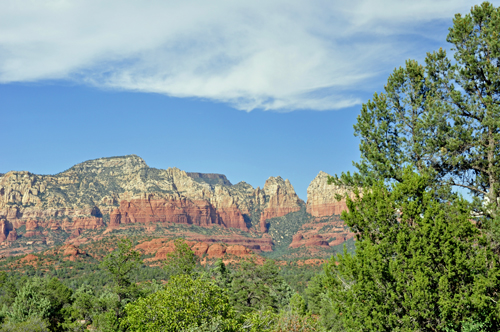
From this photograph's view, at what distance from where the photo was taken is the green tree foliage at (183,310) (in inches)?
819

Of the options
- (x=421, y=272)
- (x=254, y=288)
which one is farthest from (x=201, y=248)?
(x=421, y=272)

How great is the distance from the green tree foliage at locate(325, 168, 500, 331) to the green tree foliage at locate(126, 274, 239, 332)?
7.82 meters

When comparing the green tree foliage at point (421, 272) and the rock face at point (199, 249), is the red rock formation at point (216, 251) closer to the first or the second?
the rock face at point (199, 249)

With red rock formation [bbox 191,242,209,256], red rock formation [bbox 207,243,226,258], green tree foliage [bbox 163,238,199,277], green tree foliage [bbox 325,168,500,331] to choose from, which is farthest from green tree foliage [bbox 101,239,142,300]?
red rock formation [bbox 191,242,209,256]

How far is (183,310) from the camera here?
21125 millimetres

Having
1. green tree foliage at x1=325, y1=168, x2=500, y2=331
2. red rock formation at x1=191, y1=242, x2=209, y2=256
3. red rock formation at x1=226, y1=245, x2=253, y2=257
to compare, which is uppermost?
green tree foliage at x1=325, y1=168, x2=500, y2=331

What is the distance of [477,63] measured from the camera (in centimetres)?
1967

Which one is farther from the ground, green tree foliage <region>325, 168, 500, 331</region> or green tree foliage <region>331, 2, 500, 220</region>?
green tree foliage <region>331, 2, 500, 220</region>

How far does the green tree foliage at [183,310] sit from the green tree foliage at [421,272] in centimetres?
782

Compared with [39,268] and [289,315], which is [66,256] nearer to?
[39,268]

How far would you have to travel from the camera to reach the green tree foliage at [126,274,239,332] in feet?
68.2

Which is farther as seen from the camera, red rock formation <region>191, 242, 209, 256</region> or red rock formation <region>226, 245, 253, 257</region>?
red rock formation <region>226, 245, 253, 257</region>

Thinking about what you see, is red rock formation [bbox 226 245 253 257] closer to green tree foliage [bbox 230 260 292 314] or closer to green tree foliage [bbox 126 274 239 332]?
green tree foliage [bbox 230 260 292 314]

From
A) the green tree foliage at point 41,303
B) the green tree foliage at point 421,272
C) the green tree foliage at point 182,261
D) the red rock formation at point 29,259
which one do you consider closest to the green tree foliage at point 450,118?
the green tree foliage at point 421,272
